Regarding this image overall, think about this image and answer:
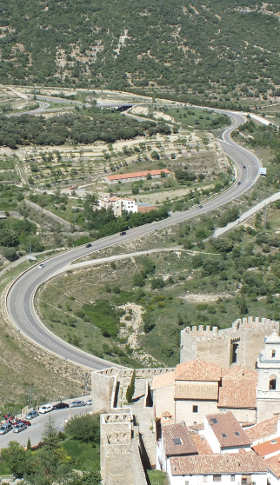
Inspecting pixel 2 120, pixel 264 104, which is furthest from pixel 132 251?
pixel 264 104

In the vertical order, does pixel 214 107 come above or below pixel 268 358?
above

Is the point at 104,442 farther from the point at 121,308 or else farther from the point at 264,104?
the point at 264,104

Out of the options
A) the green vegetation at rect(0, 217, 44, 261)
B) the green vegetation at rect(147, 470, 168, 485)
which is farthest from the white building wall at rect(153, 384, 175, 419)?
the green vegetation at rect(0, 217, 44, 261)

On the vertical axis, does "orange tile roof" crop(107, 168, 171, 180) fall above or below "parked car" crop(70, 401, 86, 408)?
above

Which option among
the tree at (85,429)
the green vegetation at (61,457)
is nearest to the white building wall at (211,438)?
the green vegetation at (61,457)

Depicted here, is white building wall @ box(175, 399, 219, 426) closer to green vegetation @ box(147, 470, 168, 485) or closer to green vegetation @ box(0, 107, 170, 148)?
green vegetation @ box(147, 470, 168, 485)

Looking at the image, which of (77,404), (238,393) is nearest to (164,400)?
(238,393)

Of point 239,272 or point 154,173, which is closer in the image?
point 239,272

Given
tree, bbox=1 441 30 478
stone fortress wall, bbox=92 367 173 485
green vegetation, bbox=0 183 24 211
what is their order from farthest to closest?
green vegetation, bbox=0 183 24 211 → tree, bbox=1 441 30 478 → stone fortress wall, bbox=92 367 173 485
